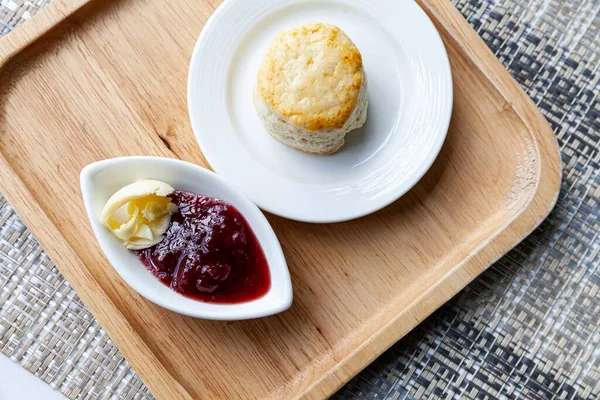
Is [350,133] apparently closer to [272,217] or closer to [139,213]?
[272,217]

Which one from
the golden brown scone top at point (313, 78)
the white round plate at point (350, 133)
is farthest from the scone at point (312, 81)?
the white round plate at point (350, 133)

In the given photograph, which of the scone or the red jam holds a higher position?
the scone

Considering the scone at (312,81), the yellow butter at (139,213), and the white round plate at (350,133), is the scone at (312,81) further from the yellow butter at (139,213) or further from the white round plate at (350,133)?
the yellow butter at (139,213)

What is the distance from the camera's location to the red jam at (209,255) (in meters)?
2.13

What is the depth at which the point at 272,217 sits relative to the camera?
7.84ft

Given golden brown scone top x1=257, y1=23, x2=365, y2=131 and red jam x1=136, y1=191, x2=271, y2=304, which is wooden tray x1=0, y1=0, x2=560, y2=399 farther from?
golden brown scone top x1=257, y1=23, x2=365, y2=131

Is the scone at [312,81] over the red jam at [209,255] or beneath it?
over

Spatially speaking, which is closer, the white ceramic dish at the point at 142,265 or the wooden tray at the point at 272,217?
the white ceramic dish at the point at 142,265

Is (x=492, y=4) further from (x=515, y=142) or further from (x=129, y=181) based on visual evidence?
(x=129, y=181)

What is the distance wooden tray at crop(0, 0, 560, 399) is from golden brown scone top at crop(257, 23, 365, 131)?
488mm

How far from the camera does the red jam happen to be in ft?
6.99

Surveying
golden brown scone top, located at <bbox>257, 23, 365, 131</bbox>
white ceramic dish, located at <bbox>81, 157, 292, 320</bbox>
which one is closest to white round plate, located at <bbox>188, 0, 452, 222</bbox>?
white ceramic dish, located at <bbox>81, 157, 292, 320</bbox>

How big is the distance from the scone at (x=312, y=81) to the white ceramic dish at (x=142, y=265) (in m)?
0.38

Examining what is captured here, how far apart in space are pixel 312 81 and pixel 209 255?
79cm
